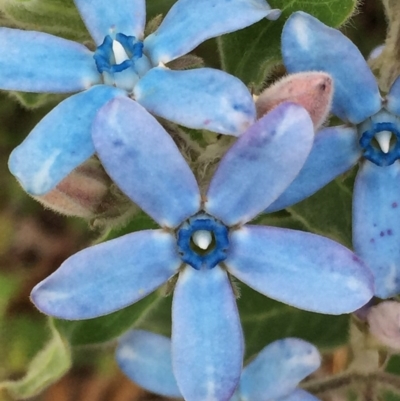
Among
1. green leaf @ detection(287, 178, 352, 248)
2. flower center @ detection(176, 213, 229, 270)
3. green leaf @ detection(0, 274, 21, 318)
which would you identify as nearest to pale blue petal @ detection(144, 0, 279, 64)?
flower center @ detection(176, 213, 229, 270)

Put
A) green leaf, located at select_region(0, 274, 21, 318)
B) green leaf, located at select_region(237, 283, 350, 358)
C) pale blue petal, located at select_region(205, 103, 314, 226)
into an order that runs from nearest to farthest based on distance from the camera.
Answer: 1. pale blue petal, located at select_region(205, 103, 314, 226)
2. green leaf, located at select_region(237, 283, 350, 358)
3. green leaf, located at select_region(0, 274, 21, 318)

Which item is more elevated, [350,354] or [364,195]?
[364,195]

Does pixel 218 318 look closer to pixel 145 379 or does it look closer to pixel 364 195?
pixel 364 195

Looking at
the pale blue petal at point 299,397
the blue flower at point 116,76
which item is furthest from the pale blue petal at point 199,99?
the pale blue petal at point 299,397

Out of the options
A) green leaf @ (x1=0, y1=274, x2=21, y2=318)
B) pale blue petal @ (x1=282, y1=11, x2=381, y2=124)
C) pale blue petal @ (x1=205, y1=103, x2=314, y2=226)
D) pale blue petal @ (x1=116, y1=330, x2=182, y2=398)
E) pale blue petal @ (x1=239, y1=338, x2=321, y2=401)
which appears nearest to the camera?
pale blue petal @ (x1=205, y1=103, x2=314, y2=226)

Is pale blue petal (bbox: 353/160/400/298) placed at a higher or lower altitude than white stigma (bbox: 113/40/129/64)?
lower

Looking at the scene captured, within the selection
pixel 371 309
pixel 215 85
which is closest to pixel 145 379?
pixel 371 309

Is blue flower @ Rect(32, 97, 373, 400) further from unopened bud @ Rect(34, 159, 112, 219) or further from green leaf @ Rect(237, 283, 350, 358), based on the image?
green leaf @ Rect(237, 283, 350, 358)
